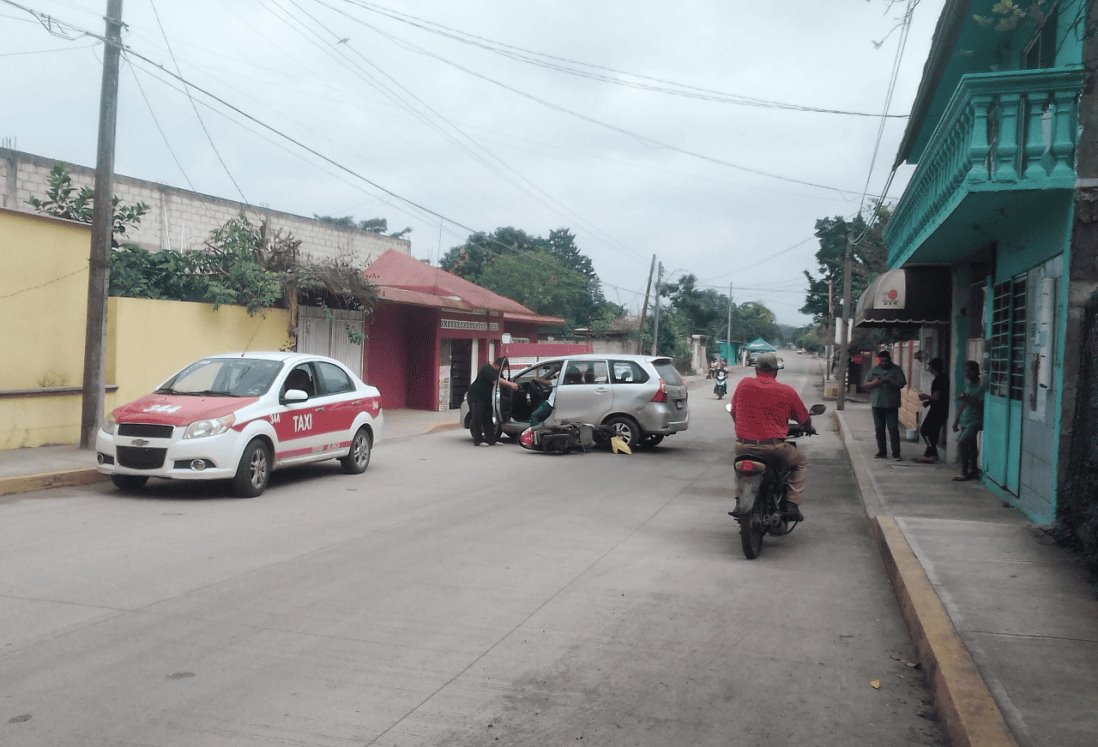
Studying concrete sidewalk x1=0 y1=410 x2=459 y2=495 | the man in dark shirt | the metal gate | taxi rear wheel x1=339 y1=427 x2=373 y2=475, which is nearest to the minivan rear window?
the man in dark shirt

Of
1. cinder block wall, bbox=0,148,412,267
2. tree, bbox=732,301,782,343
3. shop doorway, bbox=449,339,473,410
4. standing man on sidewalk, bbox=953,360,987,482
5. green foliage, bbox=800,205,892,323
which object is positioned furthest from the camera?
tree, bbox=732,301,782,343

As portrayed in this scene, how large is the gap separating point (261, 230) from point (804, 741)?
16842 millimetres

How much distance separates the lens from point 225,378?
38.8 ft

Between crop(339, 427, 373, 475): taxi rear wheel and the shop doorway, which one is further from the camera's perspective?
the shop doorway

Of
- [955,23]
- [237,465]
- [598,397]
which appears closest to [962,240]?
[955,23]

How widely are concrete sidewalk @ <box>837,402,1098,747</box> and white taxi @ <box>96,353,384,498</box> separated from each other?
22.4ft

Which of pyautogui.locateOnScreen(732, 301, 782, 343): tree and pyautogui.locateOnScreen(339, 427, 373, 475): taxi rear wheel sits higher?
pyautogui.locateOnScreen(732, 301, 782, 343): tree

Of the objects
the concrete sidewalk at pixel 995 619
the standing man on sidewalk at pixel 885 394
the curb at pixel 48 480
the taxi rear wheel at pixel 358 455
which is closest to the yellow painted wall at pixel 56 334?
the curb at pixel 48 480

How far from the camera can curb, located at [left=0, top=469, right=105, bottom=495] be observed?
10.9 meters

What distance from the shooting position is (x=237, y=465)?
10.6 m

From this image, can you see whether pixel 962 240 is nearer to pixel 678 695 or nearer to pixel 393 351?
pixel 678 695

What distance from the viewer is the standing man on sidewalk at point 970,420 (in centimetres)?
1245

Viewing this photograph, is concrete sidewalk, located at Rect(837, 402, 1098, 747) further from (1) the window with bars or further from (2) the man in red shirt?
(1) the window with bars

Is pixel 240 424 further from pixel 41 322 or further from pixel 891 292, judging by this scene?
pixel 891 292
